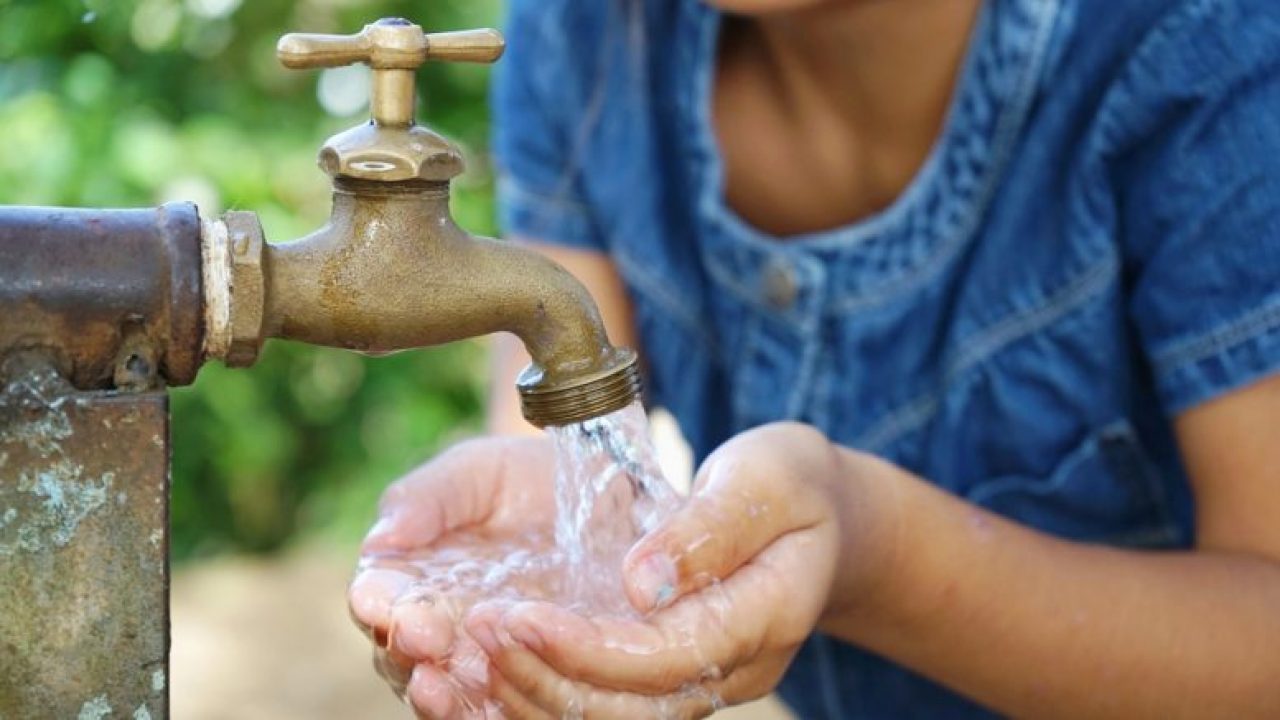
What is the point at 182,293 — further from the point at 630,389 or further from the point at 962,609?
the point at 962,609

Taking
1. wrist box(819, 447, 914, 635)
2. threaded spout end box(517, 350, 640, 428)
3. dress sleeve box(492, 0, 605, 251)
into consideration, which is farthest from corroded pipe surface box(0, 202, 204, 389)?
dress sleeve box(492, 0, 605, 251)

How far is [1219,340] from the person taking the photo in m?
1.39

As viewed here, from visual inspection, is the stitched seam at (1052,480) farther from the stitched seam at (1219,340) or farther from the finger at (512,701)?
the finger at (512,701)

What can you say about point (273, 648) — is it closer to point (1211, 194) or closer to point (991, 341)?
point (991, 341)

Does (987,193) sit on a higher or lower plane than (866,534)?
higher

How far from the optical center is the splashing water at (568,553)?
113cm

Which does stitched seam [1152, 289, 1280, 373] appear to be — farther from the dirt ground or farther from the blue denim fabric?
the dirt ground

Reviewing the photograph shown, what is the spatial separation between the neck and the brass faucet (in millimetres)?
597

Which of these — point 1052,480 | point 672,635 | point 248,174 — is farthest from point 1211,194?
point 248,174

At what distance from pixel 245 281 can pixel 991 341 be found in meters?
0.84

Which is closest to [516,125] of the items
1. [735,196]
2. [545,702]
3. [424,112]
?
[735,196]

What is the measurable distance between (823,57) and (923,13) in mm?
133

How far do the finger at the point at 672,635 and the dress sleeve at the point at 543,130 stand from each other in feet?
2.67

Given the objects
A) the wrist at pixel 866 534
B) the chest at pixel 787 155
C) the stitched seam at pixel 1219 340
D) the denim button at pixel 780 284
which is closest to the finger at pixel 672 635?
the wrist at pixel 866 534
